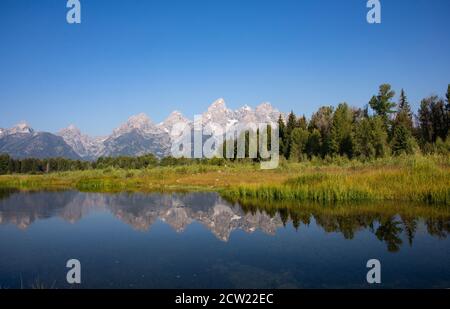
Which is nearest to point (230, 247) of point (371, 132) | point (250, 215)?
point (250, 215)

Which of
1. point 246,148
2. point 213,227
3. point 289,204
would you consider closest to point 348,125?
point 246,148

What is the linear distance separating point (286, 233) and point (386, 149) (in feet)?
125

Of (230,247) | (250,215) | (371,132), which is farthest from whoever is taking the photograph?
(371,132)

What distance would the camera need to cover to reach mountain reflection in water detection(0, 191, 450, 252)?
42.7ft

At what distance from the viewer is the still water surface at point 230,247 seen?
8539mm

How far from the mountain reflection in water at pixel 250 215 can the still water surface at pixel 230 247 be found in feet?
0.14

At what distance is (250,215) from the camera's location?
55.8 feet

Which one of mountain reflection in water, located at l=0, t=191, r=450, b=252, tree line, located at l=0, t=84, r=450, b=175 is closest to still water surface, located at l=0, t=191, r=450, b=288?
mountain reflection in water, located at l=0, t=191, r=450, b=252

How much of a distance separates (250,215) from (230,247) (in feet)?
18.1

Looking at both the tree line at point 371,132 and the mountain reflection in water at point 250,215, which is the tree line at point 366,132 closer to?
the tree line at point 371,132

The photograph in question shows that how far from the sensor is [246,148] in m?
75.2

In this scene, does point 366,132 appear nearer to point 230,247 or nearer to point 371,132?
point 371,132

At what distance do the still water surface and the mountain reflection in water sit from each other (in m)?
0.04

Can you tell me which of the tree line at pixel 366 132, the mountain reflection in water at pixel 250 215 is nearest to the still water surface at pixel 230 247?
the mountain reflection in water at pixel 250 215
